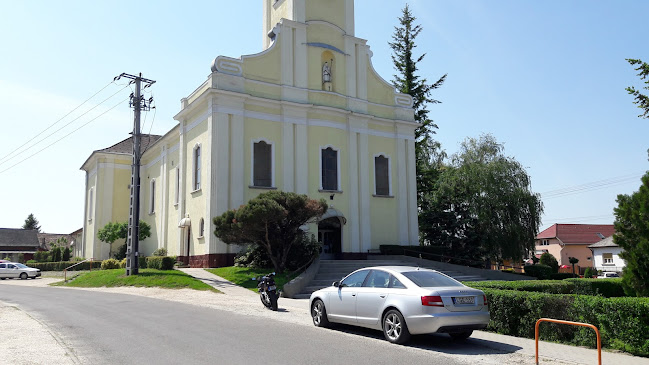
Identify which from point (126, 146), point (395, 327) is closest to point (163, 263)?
point (395, 327)

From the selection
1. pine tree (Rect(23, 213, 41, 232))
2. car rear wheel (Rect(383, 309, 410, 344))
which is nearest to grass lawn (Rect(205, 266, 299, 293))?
car rear wheel (Rect(383, 309, 410, 344))

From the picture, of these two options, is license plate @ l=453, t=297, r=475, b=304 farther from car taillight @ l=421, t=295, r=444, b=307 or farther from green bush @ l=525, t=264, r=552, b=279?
green bush @ l=525, t=264, r=552, b=279

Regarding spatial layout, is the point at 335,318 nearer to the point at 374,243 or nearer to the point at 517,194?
the point at 374,243

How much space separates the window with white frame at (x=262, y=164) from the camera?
1220 inches

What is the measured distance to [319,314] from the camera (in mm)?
12531

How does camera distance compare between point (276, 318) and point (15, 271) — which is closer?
point (276, 318)

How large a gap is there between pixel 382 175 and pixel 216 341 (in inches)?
1047

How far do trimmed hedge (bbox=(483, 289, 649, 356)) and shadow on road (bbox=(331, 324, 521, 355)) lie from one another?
4.10 ft

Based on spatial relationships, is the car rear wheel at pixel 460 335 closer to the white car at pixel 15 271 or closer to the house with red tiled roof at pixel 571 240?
the white car at pixel 15 271

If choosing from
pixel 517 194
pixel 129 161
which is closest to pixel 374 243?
pixel 517 194

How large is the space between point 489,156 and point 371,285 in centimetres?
3214

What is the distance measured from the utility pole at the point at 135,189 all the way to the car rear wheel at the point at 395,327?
19856 millimetres

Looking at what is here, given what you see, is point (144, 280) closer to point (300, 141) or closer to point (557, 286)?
point (300, 141)

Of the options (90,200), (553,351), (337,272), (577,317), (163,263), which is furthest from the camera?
(90,200)
